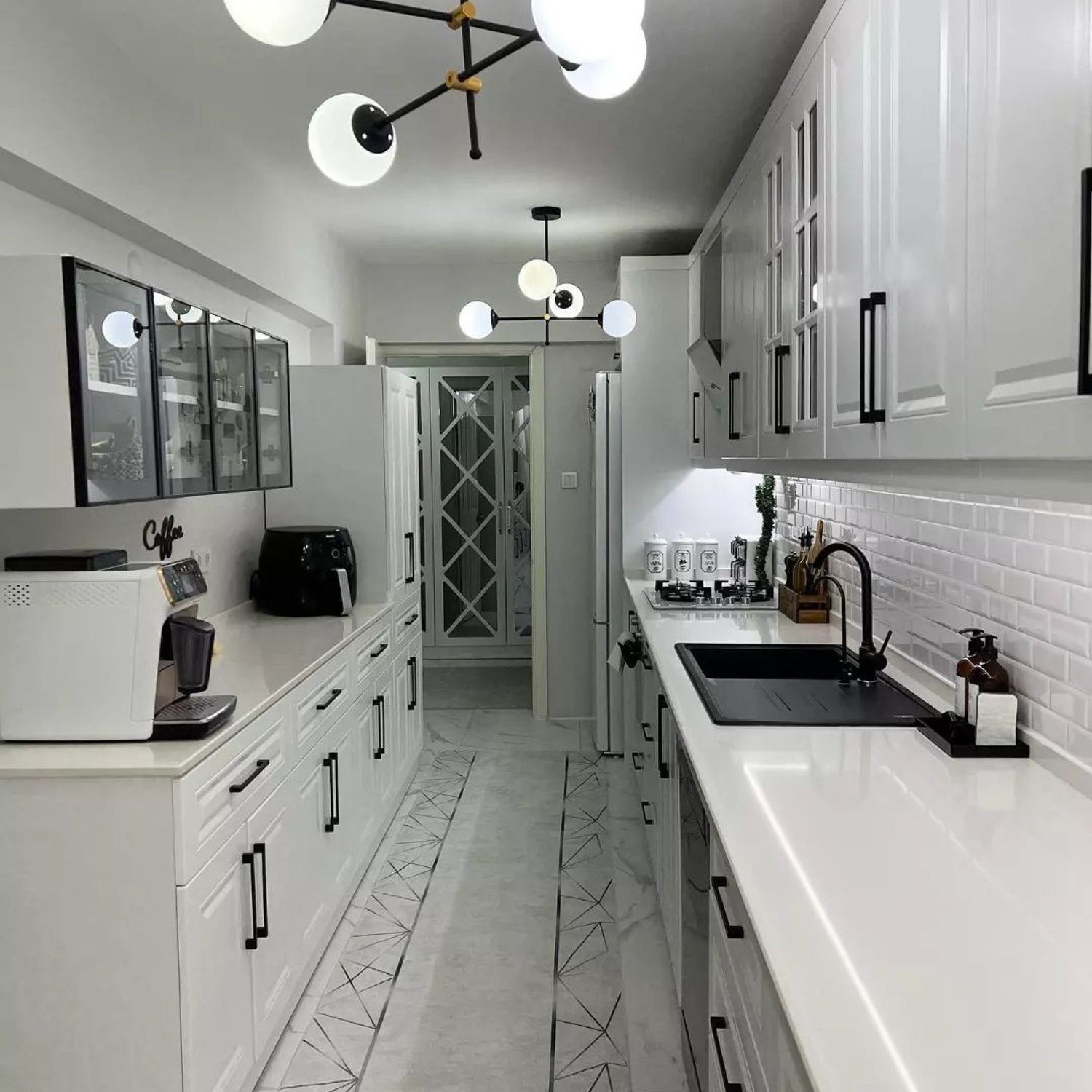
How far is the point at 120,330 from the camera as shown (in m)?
2.17

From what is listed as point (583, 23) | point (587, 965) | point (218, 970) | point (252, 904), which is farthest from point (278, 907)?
point (583, 23)

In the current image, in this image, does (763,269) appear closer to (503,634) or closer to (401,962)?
(401,962)

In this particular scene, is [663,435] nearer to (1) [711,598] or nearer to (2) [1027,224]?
(1) [711,598]

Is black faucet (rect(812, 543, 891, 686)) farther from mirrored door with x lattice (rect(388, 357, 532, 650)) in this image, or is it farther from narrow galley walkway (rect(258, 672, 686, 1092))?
mirrored door with x lattice (rect(388, 357, 532, 650))

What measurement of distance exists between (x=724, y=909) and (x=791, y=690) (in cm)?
96

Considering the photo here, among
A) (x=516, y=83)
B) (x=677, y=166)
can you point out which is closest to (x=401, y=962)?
(x=516, y=83)

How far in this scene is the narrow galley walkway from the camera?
8.20ft

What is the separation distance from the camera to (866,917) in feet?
3.96

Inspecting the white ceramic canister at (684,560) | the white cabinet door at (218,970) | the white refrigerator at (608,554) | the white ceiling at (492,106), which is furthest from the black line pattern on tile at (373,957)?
the white ceiling at (492,106)

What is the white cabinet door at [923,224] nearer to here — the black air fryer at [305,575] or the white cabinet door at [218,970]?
the white cabinet door at [218,970]

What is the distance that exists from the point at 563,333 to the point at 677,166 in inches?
73.5

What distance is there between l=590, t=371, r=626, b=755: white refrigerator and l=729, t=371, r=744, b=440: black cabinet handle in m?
1.46

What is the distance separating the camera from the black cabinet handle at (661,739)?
2.77 meters

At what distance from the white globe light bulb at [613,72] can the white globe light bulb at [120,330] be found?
1152 mm
